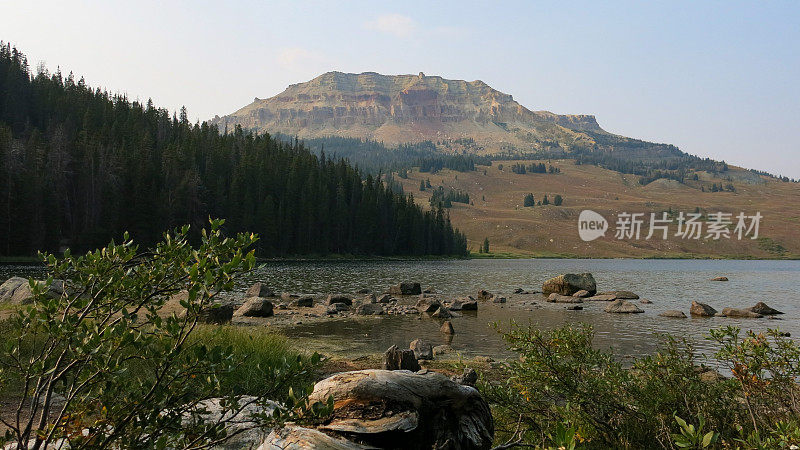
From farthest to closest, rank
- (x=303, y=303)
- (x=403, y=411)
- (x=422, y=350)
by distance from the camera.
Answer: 1. (x=303, y=303)
2. (x=422, y=350)
3. (x=403, y=411)

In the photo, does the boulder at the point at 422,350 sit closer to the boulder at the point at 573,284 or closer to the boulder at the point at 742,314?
the boulder at the point at 742,314

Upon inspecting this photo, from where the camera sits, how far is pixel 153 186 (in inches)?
3319

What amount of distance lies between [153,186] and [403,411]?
90948 millimetres

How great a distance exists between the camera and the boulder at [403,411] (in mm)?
5359

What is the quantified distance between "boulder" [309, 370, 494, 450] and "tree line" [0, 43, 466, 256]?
58672 mm

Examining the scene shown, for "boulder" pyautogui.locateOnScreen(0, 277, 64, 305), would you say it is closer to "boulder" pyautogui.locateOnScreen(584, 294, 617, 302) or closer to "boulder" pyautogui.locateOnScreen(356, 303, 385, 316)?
"boulder" pyautogui.locateOnScreen(356, 303, 385, 316)

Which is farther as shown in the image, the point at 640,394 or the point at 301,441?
the point at 640,394

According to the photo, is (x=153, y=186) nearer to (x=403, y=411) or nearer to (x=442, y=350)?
(x=442, y=350)

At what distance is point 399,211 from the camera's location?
13262 cm

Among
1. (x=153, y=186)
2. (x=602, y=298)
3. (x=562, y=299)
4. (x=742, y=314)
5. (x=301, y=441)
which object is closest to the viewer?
(x=301, y=441)

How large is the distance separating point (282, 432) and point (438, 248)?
13923 centimetres

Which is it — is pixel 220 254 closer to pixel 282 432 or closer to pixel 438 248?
pixel 282 432

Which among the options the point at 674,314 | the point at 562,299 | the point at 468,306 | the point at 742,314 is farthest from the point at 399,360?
the point at 562,299

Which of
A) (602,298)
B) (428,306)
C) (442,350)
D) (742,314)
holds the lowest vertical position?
(602,298)
